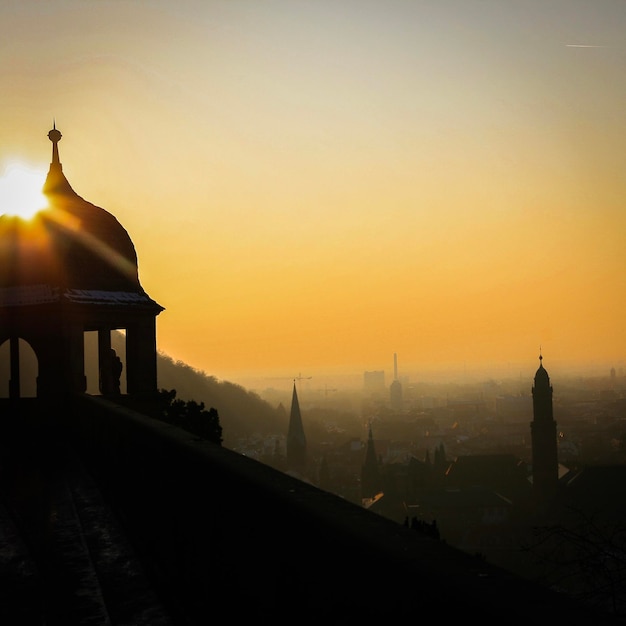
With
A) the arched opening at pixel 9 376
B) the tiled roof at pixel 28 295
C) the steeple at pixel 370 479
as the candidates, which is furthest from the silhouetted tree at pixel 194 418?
the steeple at pixel 370 479

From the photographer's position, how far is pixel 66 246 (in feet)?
54.3

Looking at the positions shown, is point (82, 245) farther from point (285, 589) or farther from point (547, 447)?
point (547, 447)

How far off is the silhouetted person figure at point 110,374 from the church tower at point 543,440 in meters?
90.3

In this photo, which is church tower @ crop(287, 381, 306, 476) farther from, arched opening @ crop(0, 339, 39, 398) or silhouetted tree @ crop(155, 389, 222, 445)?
silhouetted tree @ crop(155, 389, 222, 445)

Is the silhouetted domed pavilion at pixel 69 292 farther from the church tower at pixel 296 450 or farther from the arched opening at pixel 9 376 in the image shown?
the church tower at pixel 296 450

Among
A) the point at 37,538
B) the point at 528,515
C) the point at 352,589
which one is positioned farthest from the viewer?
the point at 528,515

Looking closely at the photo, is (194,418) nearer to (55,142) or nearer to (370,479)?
(55,142)

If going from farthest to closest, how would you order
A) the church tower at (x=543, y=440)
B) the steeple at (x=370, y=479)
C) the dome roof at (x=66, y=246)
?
the steeple at (x=370, y=479), the church tower at (x=543, y=440), the dome roof at (x=66, y=246)

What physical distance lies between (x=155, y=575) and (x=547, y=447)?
341ft

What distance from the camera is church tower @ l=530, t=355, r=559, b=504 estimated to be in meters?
101

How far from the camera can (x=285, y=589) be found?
3.05m

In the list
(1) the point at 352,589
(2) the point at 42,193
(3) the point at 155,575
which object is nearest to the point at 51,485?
(3) the point at 155,575

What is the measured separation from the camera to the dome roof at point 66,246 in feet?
52.6

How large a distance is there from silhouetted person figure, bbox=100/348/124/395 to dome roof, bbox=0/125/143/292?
179 cm
